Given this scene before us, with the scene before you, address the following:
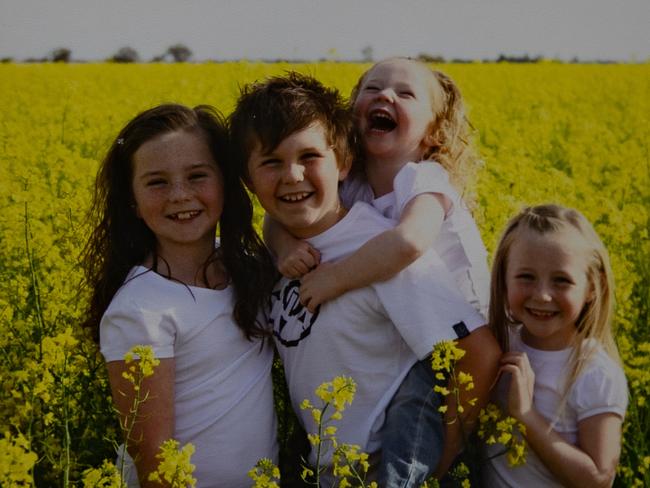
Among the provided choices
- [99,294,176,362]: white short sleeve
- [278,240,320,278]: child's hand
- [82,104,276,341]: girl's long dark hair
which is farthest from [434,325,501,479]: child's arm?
[99,294,176,362]: white short sleeve

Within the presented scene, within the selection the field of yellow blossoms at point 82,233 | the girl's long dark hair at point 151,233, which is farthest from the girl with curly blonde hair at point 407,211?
the field of yellow blossoms at point 82,233

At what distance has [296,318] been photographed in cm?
275

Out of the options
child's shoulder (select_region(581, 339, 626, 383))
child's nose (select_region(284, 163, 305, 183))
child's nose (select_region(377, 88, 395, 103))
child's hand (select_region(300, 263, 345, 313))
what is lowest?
child's shoulder (select_region(581, 339, 626, 383))

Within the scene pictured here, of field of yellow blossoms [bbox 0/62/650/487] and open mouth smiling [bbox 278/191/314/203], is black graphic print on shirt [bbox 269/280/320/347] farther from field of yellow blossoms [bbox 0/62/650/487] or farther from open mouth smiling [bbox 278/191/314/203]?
field of yellow blossoms [bbox 0/62/650/487]

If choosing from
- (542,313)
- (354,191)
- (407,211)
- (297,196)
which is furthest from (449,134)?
(542,313)

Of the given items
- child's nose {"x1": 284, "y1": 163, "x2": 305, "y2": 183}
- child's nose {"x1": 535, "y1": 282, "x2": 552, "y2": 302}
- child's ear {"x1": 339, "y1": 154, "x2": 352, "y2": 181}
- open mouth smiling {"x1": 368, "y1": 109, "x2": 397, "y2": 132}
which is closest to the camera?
child's nose {"x1": 535, "y1": 282, "x2": 552, "y2": 302}

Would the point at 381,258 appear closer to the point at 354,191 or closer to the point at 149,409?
the point at 354,191

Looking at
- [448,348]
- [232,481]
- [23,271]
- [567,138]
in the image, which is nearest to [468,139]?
[448,348]

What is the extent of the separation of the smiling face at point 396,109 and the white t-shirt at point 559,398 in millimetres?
812

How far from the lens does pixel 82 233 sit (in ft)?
11.4

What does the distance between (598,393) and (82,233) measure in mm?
2027

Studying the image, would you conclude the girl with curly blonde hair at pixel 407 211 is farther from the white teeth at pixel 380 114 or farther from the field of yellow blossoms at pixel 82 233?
the field of yellow blossoms at pixel 82 233

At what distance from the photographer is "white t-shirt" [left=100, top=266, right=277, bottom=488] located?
2.55 meters

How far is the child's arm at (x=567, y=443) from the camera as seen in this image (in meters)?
2.47
